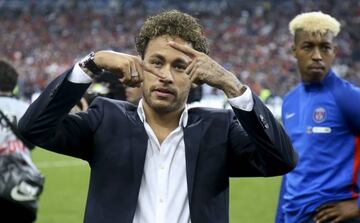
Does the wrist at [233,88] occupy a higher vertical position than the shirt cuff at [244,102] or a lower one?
higher

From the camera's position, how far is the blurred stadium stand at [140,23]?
3462 cm

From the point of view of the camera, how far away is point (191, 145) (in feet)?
10.2

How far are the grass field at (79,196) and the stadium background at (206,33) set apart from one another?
10.6 m

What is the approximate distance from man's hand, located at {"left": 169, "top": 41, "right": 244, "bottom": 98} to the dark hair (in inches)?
145

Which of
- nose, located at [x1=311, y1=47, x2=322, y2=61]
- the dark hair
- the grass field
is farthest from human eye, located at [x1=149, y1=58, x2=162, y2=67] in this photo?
the grass field

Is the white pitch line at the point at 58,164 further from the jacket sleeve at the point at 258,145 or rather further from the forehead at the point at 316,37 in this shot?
the jacket sleeve at the point at 258,145

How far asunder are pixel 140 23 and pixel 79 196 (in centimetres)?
2890

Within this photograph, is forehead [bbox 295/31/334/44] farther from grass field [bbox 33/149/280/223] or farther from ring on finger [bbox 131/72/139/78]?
grass field [bbox 33/149/280/223]

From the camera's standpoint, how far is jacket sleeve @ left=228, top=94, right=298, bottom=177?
300 cm

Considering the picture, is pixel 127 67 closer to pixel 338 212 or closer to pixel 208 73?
pixel 208 73

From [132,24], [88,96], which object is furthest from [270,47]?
[88,96]

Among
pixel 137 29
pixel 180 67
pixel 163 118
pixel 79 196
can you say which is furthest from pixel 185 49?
pixel 137 29

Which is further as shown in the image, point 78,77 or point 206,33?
point 206,33

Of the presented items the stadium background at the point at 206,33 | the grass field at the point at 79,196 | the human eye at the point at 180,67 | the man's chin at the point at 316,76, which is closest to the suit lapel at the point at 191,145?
the human eye at the point at 180,67
